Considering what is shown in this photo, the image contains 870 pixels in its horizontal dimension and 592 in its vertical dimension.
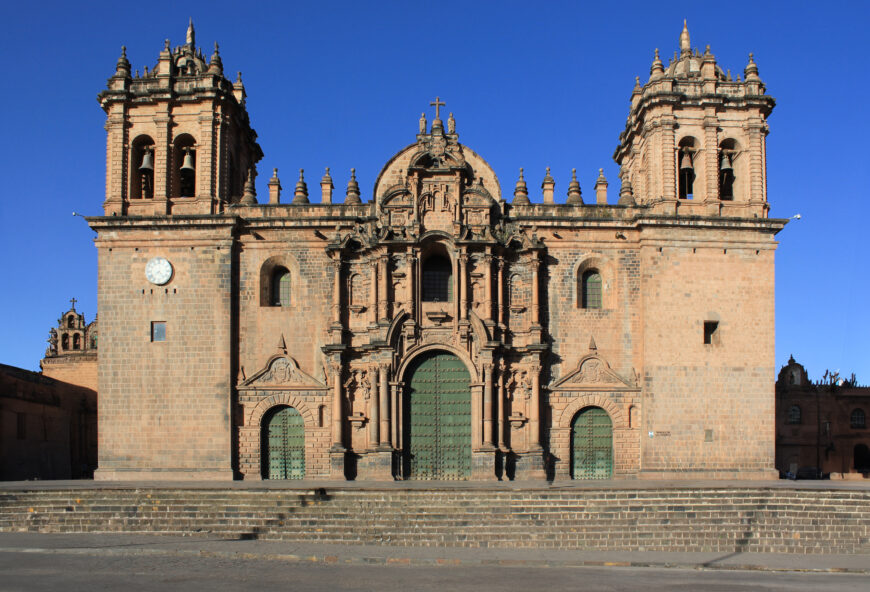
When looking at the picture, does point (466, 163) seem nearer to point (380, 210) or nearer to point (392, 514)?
point (380, 210)

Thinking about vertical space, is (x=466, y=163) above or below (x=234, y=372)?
above

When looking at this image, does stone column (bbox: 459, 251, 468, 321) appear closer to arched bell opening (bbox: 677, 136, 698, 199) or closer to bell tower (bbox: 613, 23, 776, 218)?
bell tower (bbox: 613, 23, 776, 218)

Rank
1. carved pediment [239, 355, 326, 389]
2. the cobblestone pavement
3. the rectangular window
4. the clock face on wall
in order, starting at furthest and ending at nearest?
the rectangular window, the clock face on wall, carved pediment [239, 355, 326, 389], the cobblestone pavement

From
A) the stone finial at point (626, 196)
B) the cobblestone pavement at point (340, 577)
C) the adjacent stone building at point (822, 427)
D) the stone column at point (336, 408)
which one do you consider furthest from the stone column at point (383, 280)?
the adjacent stone building at point (822, 427)

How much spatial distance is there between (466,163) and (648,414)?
1003cm

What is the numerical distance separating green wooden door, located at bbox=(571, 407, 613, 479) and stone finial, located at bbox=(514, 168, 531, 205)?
23.6 feet

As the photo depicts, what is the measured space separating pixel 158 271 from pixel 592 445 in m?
15.1

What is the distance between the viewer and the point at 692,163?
29141mm

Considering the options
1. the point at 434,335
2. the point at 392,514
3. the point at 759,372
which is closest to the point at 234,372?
the point at 434,335

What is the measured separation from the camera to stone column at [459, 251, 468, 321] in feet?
88.4

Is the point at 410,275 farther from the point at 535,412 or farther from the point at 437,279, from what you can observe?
the point at 535,412

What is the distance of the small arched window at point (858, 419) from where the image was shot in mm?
50000

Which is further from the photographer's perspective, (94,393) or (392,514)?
(94,393)

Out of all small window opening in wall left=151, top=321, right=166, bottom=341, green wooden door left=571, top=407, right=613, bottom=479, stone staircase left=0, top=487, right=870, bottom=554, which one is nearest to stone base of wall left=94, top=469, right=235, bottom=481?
small window opening in wall left=151, top=321, right=166, bottom=341
